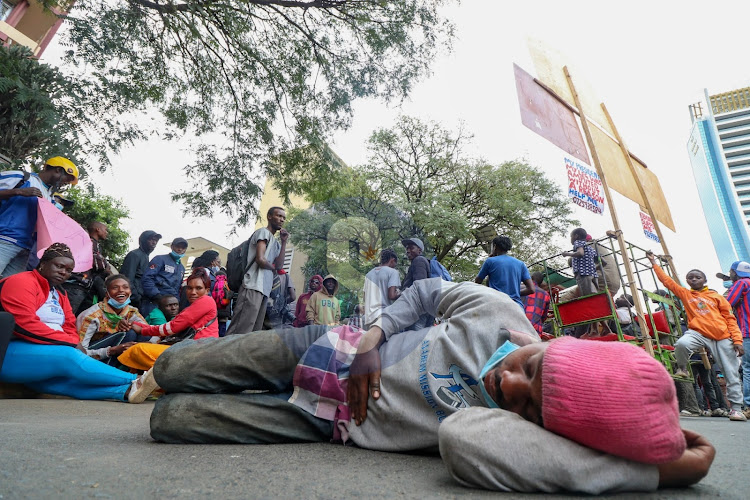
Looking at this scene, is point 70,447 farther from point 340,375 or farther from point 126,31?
point 126,31

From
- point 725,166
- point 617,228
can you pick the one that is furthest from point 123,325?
point 725,166

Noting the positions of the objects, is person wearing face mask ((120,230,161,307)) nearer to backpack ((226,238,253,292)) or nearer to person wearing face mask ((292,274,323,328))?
backpack ((226,238,253,292))

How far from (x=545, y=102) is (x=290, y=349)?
7.08 m

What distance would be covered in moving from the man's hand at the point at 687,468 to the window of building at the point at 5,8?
917 inches

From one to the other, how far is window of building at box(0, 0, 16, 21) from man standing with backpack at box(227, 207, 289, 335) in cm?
1978

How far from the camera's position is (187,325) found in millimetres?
3889

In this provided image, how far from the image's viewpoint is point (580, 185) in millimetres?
6957

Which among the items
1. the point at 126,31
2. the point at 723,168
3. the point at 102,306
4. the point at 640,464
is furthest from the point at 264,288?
the point at 723,168

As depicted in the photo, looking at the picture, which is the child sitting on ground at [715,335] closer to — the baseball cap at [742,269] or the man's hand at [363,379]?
the baseball cap at [742,269]

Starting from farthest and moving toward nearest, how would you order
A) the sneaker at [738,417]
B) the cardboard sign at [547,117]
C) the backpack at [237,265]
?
the cardboard sign at [547,117] → the sneaker at [738,417] → the backpack at [237,265]

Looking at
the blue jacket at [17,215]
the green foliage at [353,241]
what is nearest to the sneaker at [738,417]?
the green foliage at [353,241]

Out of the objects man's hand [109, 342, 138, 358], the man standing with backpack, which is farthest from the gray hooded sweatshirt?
man's hand [109, 342, 138, 358]

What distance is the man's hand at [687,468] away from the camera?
108 centimetres

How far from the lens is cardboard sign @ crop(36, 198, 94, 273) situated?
368 cm
